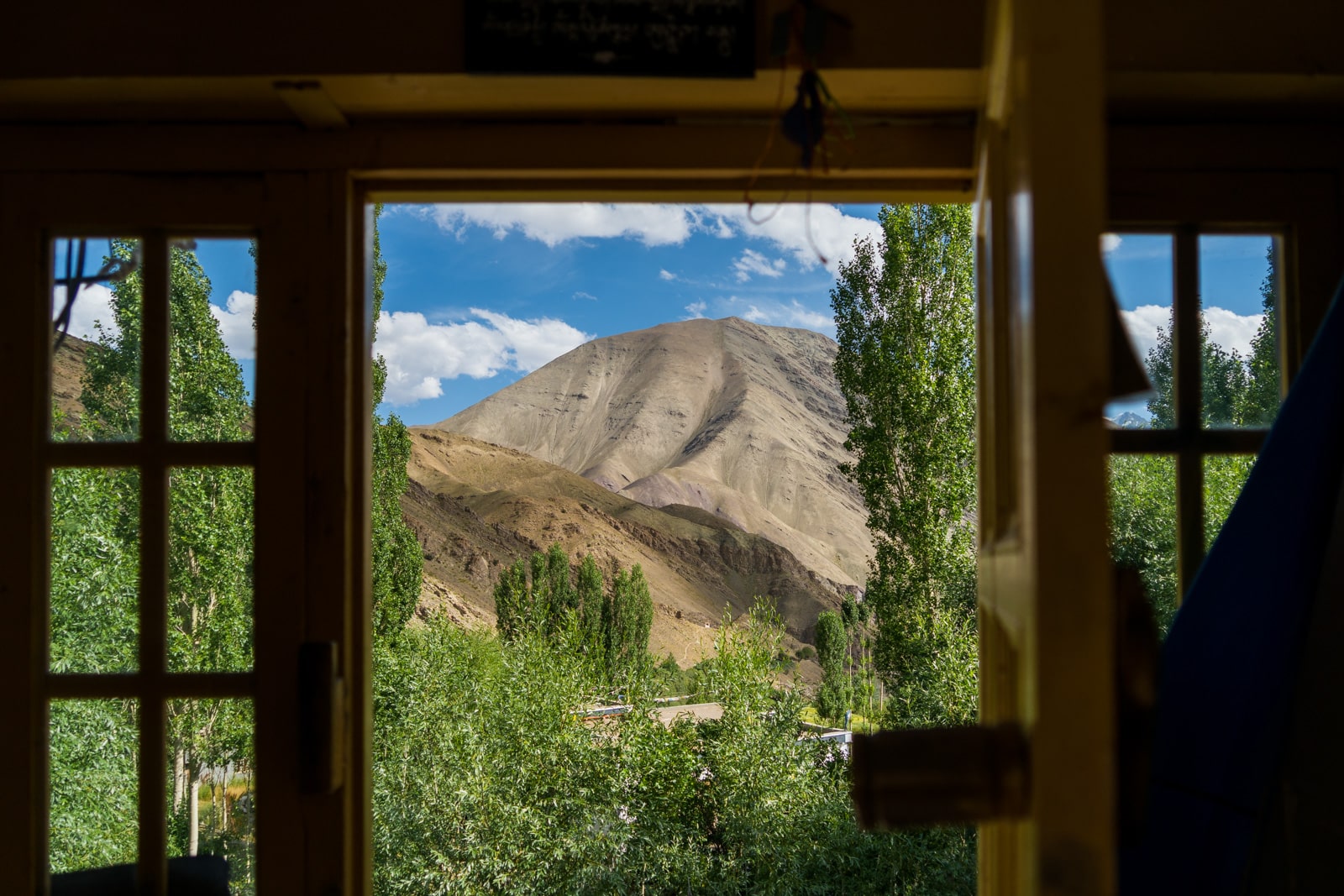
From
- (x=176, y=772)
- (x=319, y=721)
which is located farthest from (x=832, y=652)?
(x=319, y=721)

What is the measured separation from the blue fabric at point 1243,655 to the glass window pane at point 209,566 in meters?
0.88

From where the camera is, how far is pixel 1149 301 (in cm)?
95

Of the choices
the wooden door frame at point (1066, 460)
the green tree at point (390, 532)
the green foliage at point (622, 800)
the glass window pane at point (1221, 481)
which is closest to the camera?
the wooden door frame at point (1066, 460)

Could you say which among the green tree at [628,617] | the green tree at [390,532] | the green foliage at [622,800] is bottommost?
the green foliage at [622,800]

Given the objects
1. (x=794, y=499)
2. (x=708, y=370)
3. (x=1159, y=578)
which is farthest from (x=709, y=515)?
(x=1159, y=578)

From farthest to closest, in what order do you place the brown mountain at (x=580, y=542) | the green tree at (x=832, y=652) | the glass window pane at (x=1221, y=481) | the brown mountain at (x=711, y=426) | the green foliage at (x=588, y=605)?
the brown mountain at (x=711, y=426), the brown mountain at (x=580, y=542), the green foliage at (x=588, y=605), the green tree at (x=832, y=652), the glass window pane at (x=1221, y=481)

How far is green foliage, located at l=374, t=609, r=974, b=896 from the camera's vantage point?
41.8ft

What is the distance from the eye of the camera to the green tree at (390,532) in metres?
15.0

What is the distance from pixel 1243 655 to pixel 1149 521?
310 millimetres

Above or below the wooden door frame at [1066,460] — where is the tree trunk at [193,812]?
below

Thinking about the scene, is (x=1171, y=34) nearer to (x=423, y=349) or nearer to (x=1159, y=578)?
(x=1159, y=578)

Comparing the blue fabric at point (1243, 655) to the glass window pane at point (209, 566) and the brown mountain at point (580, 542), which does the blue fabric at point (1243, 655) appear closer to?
the glass window pane at point (209, 566)

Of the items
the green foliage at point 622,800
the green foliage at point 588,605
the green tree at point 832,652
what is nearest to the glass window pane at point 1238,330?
the green foliage at point 622,800

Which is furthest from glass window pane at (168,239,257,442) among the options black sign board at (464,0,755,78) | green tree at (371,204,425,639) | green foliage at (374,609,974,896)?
green tree at (371,204,425,639)
